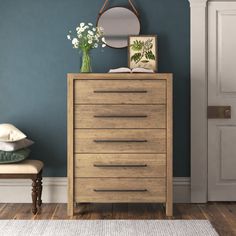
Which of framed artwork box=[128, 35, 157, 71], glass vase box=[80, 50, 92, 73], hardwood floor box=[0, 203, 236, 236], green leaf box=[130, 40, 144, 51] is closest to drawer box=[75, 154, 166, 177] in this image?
hardwood floor box=[0, 203, 236, 236]

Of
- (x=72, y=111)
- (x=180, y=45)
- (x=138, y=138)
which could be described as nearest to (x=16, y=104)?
Result: (x=72, y=111)

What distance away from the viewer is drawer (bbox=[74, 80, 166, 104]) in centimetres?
391

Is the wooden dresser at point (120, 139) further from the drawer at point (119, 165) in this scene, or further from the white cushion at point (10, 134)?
the white cushion at point (10, 134)

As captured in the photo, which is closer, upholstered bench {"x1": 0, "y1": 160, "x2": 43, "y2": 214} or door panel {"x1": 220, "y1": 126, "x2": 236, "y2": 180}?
upholstered bench {"x1": 0, "y1": 160, "x2": 43, "y2": 214}

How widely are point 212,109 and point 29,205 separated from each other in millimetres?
1861

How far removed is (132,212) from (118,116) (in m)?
0.84

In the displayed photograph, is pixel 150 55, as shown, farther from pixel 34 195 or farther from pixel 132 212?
pixel 34 195

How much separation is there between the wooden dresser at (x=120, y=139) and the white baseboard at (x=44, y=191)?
54 centimetres

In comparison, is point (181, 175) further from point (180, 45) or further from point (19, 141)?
point (19, 141)

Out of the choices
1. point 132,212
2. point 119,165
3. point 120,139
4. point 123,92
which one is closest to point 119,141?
point 120,139

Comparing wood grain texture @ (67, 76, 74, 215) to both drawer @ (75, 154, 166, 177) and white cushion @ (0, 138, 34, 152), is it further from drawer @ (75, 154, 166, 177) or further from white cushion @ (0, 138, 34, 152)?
white cushion @ (0, 138, 34, 152)

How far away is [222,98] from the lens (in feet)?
14.6

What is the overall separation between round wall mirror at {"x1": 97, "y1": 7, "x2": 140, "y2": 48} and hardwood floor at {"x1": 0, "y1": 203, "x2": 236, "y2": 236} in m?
1.45

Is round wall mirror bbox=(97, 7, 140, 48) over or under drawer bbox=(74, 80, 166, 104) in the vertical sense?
over
